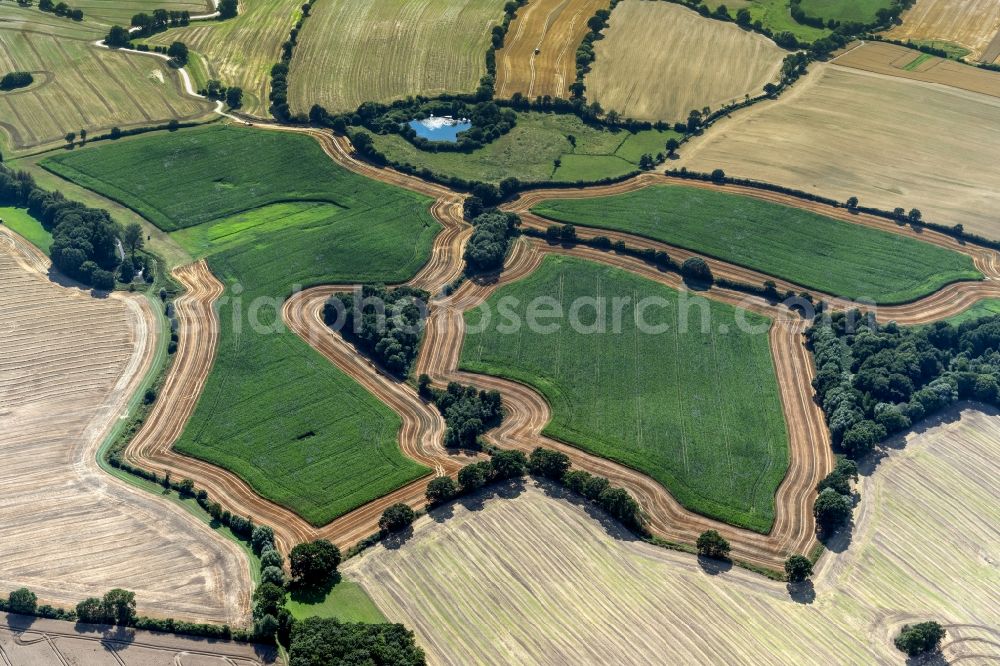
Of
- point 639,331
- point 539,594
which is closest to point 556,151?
point 639,331

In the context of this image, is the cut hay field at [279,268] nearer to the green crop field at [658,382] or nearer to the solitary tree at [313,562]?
the solitary tree at [313,562]

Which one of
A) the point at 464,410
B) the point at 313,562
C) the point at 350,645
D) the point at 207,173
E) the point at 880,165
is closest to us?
the point at 350,645

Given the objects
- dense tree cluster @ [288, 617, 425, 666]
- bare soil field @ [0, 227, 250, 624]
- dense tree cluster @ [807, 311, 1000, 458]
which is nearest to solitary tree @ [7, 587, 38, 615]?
bare soil field @ [0, 227, 250, 624]

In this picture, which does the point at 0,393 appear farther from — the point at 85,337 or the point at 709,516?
the point at 709,516

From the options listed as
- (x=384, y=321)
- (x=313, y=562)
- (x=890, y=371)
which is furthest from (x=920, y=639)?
(x=384, y=321)

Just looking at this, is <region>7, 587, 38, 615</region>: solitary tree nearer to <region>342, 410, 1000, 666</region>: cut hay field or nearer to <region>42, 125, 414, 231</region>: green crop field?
<region>342, 410, 1000, 666</region>: cut hay field

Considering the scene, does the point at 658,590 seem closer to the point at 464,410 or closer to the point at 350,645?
the point at 464,410
